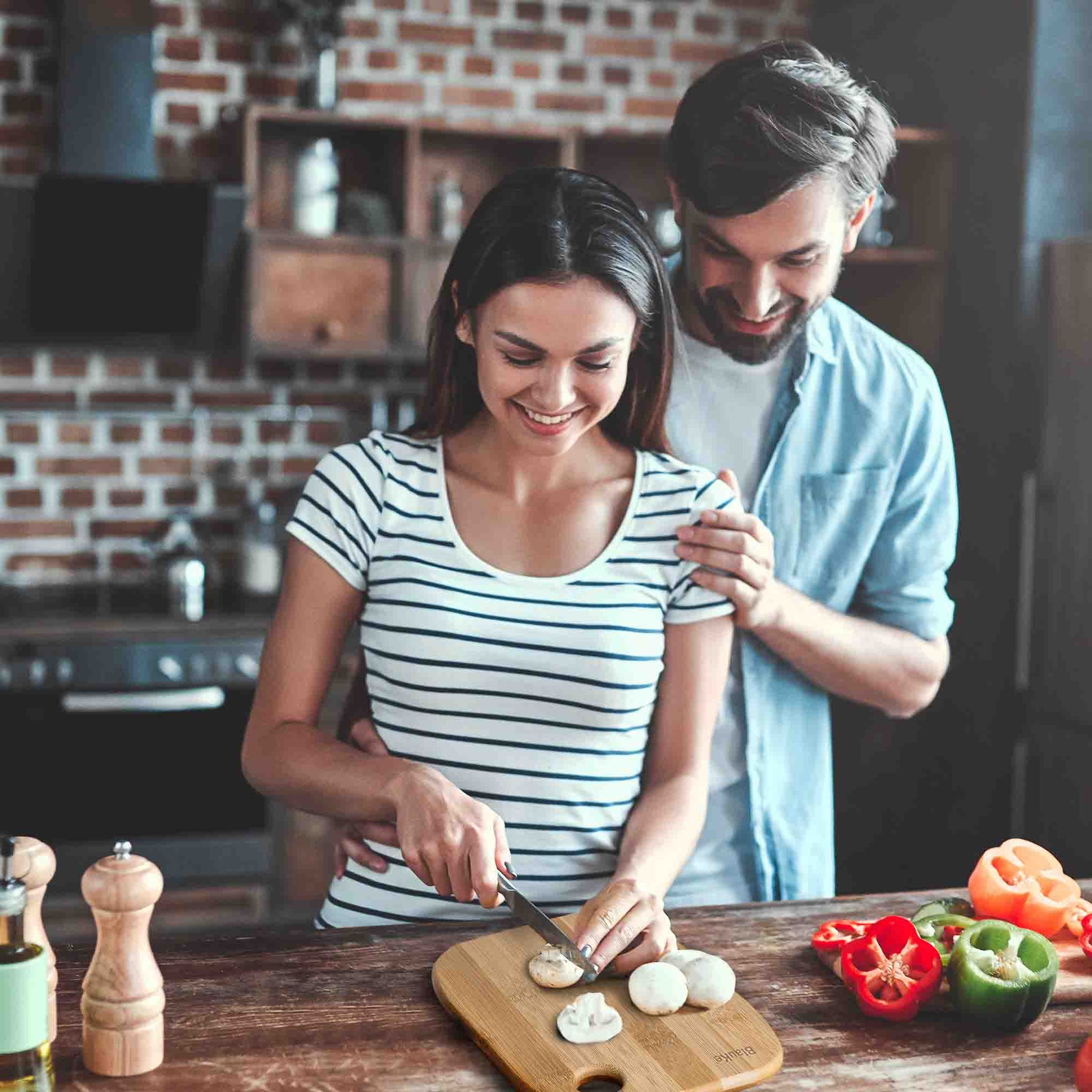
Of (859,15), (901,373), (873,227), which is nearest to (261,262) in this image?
(873,227)

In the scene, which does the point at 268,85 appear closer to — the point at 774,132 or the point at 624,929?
the point at 774,132

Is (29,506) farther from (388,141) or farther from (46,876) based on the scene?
(46,876)

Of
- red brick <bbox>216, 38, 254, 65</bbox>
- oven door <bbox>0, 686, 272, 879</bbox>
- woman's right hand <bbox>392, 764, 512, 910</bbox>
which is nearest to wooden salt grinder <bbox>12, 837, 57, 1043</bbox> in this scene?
woman's right hand <bbox>392, 764, 512, 910</bbox>

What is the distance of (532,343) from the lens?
1.33 meters

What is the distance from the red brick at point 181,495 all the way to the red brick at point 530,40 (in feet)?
4.69

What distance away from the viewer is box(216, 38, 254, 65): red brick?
3527mm

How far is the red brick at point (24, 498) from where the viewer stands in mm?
3484

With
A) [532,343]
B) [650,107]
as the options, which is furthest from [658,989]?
[650,107]

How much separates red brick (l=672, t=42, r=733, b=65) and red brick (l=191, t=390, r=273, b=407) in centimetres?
147

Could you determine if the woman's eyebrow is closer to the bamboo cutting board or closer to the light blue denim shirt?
the light blue denim shirt

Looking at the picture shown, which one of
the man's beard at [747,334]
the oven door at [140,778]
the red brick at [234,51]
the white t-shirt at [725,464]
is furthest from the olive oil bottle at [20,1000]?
the red brick at [234,51]

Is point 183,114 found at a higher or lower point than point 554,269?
higher

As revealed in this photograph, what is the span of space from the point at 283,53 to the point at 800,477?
2.46 metres

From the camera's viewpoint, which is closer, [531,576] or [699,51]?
[531,576]
